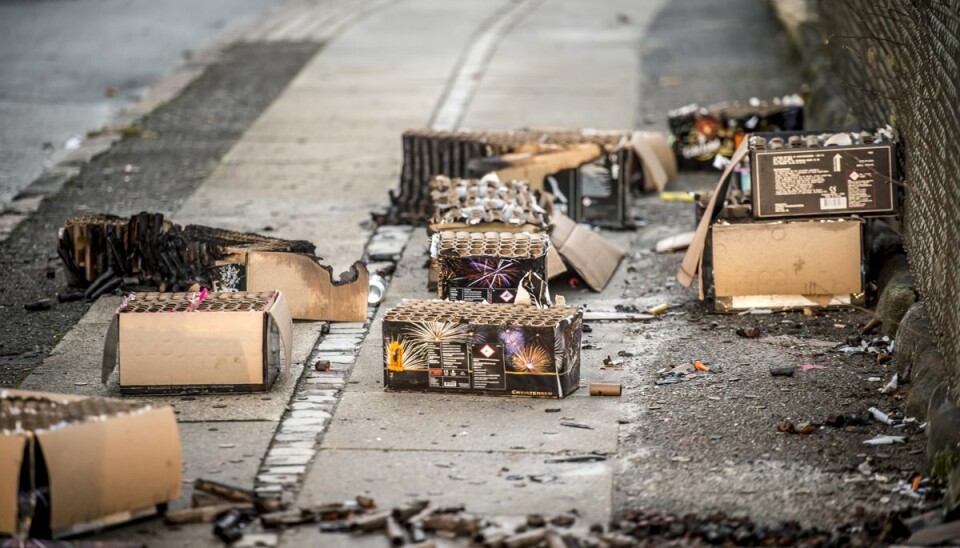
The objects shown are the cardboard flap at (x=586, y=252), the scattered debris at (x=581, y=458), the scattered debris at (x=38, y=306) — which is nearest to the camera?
the scattered debris at (x=581, y=458)

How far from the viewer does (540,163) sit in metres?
9.84

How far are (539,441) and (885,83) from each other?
3.55 m

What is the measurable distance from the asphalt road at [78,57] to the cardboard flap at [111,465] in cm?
635

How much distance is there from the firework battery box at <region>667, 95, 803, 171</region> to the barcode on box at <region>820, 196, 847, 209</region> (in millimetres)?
2938

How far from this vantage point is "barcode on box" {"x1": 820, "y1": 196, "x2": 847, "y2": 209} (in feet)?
26.3

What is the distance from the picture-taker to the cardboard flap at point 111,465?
518 cm

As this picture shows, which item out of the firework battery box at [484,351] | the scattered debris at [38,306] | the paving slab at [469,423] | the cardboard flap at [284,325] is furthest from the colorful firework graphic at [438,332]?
the scattered debris at [38,306]

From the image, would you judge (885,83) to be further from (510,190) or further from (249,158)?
(249,158)

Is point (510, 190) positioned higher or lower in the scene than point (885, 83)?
lower

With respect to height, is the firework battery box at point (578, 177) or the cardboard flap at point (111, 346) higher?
the firework battery box at point (578, 177)

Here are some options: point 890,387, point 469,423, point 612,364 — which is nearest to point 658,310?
point 612,364

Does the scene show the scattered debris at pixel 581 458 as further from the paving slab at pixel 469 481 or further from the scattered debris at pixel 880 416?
the scattered debris at pixel 880 416

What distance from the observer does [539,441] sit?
20.4ft

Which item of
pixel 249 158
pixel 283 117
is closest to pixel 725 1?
pixel 283 117
